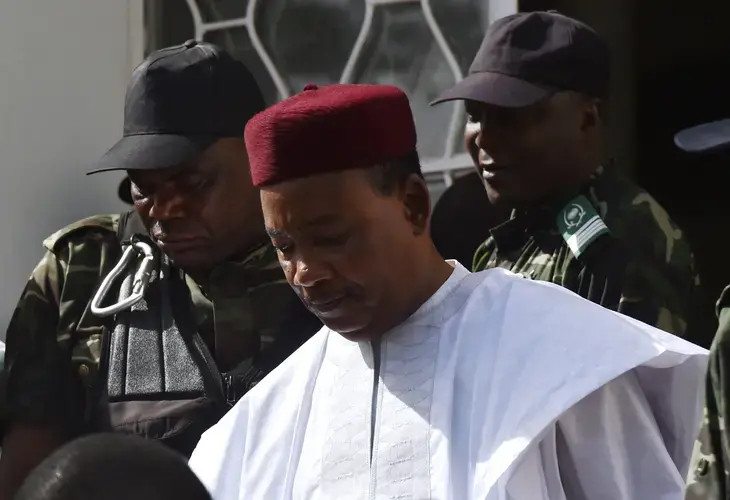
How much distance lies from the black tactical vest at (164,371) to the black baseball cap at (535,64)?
692 mm

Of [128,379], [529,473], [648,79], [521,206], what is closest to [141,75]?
[128,379]

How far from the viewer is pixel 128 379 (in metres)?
3.00

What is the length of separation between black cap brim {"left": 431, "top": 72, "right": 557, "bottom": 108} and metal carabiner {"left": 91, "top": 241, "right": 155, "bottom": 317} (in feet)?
2.49

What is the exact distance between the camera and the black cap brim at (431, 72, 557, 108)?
2.96 meters

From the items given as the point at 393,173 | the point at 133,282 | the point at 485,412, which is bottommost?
the point at 133,282

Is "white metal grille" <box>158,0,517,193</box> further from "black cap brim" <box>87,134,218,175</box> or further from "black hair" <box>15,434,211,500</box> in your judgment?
"black hair" <box>15,434,211,500</box>

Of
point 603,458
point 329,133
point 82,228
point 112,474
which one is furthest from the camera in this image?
point 82,228

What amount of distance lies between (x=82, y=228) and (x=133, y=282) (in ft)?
0.73

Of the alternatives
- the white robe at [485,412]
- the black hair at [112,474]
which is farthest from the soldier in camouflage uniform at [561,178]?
the black hair at [112,474]

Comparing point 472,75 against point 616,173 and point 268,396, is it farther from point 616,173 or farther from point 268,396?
point 268,396

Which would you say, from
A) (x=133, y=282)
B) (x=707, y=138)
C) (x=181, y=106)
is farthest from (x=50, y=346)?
(x=707, y=138)

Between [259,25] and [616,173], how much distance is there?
1.55m

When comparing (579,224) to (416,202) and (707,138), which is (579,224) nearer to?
(416,202)

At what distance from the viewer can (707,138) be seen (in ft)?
6.31
